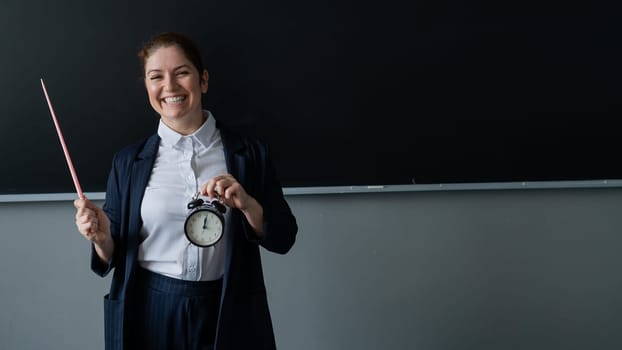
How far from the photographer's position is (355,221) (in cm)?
211

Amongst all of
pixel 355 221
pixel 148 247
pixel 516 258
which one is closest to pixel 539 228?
pixel 516 258

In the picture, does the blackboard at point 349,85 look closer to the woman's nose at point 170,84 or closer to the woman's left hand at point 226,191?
the woman's nose at point 170,84

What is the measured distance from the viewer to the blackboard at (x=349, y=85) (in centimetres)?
192

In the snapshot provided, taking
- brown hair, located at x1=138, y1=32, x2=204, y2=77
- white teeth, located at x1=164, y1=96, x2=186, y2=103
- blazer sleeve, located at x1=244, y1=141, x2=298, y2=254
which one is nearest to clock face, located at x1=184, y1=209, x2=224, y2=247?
blazer sleeve, located at x1=244, y1=141, x2=298, y2=254

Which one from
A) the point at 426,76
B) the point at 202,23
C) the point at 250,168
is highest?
the point at 202,23

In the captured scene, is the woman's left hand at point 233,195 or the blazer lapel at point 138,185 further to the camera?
the blazer lapel at point 138,185

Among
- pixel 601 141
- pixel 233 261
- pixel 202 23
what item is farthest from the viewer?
pixel 601 141

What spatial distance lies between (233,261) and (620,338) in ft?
5.89

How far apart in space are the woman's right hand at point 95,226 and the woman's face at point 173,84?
0.32 metres

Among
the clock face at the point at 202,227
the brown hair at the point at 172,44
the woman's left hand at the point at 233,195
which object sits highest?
the brown hair at the point at 172,44

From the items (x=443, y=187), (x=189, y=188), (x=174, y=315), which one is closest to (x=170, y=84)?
(x=189, y=188)

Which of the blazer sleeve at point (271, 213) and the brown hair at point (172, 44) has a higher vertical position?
the brown hair at point (172, 44)

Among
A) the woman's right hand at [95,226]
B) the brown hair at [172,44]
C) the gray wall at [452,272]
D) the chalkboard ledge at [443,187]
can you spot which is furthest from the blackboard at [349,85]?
the woman's right hand at [95,226]

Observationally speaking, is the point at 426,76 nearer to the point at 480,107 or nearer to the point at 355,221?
the point at 480,107
